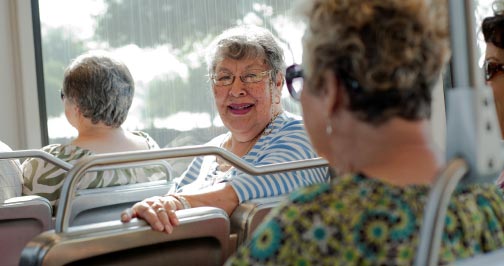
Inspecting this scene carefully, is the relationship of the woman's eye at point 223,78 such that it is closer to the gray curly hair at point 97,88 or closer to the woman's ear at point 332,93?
the gray curly hair at point 97,88

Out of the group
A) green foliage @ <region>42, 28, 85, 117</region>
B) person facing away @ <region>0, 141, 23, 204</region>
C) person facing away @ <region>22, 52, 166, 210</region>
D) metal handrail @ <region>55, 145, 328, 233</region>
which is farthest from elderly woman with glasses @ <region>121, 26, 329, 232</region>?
green foliage @ <region>42, 28, 85, 117</region>

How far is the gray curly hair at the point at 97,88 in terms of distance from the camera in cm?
284

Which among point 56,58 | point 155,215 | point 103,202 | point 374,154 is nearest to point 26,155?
point 103,202

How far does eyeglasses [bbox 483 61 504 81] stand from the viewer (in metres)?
1.81

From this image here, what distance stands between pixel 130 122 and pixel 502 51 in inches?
86.2

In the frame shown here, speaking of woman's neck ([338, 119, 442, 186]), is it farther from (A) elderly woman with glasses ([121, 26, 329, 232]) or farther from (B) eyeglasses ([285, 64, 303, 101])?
(A) elderly woman with glasses ([121, 26, 329, 232])

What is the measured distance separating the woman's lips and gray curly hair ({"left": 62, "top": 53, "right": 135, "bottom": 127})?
733mm

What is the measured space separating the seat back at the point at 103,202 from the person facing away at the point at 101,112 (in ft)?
0.72

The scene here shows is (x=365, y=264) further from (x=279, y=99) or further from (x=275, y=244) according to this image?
(x=279, y=99)

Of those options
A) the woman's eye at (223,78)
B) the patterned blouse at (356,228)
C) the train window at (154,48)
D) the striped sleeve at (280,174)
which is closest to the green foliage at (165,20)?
the train window at (154,48)

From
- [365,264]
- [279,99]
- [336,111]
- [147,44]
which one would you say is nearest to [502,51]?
[279,99]

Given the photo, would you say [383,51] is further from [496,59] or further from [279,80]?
[279,80]

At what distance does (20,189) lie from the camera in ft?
8.83

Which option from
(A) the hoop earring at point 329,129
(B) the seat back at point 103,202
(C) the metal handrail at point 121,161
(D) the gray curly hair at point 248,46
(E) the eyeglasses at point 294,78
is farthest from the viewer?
(B) the seat back at point 103,202
